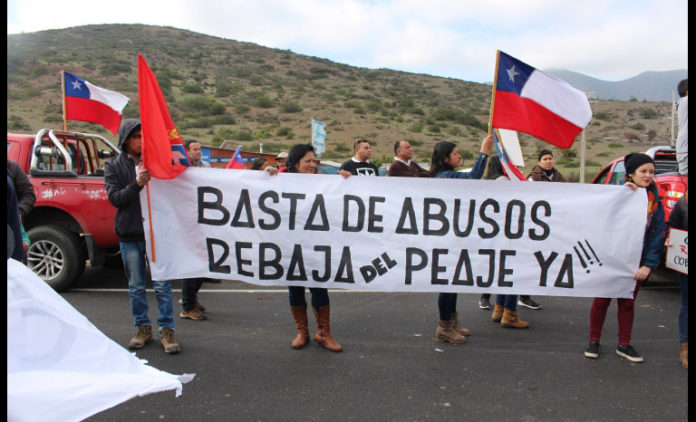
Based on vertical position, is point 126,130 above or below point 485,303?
above

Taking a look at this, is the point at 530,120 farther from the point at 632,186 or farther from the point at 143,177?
the point at 143,177

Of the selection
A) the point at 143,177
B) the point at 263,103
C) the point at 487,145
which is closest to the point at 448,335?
the point at 487,145

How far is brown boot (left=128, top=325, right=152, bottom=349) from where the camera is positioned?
4637mm

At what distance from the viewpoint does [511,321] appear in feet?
17.5

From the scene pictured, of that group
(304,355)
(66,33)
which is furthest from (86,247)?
(66,33)

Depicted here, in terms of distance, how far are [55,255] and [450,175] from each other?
516 centimetres

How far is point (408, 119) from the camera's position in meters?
44.6

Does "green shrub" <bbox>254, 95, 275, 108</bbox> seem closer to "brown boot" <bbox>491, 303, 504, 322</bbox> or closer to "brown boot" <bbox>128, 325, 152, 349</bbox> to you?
"brown boot" <bbox>491, 303, 504, 322</bbox>

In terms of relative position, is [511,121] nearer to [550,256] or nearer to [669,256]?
[550,256]

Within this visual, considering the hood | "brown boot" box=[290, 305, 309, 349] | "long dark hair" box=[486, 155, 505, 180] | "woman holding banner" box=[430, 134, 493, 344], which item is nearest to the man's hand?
the hood

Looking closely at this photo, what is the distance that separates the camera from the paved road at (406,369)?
351cm

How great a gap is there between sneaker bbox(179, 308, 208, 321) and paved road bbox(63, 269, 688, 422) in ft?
0.35

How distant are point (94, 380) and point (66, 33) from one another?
69.4m

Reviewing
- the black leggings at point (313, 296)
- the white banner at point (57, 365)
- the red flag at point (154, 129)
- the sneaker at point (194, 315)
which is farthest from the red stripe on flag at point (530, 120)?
the white banner at point (57, 365)
